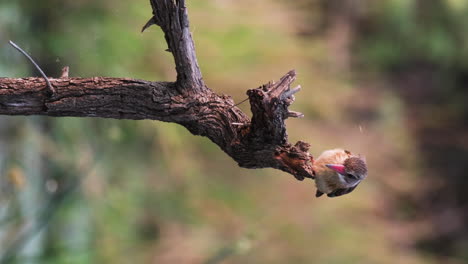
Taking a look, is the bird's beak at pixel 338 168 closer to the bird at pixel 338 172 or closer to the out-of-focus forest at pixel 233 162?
the bird at pixel 338 172

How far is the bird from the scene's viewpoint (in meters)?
0.37

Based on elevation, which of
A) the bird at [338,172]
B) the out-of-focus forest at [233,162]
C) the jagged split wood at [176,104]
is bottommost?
the bird at [338,172]

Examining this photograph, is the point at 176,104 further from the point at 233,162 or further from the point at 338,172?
the point at 233,162

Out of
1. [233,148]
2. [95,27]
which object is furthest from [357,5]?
[233,148]

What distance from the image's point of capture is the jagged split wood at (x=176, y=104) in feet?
1.26

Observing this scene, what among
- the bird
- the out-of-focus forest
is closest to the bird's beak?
the bird

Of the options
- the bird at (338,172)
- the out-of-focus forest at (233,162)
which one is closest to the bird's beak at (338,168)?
the bird at (338,172)

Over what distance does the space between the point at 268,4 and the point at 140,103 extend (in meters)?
1.25

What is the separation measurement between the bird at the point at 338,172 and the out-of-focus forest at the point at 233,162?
0.47 ft

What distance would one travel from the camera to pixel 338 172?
0.37 meters

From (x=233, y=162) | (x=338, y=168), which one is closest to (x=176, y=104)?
(x=338, y=168)

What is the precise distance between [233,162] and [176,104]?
761mm

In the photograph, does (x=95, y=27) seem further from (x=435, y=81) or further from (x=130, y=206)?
(x=435, y=81)

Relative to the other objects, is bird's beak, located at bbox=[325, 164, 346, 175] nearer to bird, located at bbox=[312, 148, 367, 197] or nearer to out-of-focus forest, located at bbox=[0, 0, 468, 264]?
bird, located at bbox=[312, 148, 367, 197]
